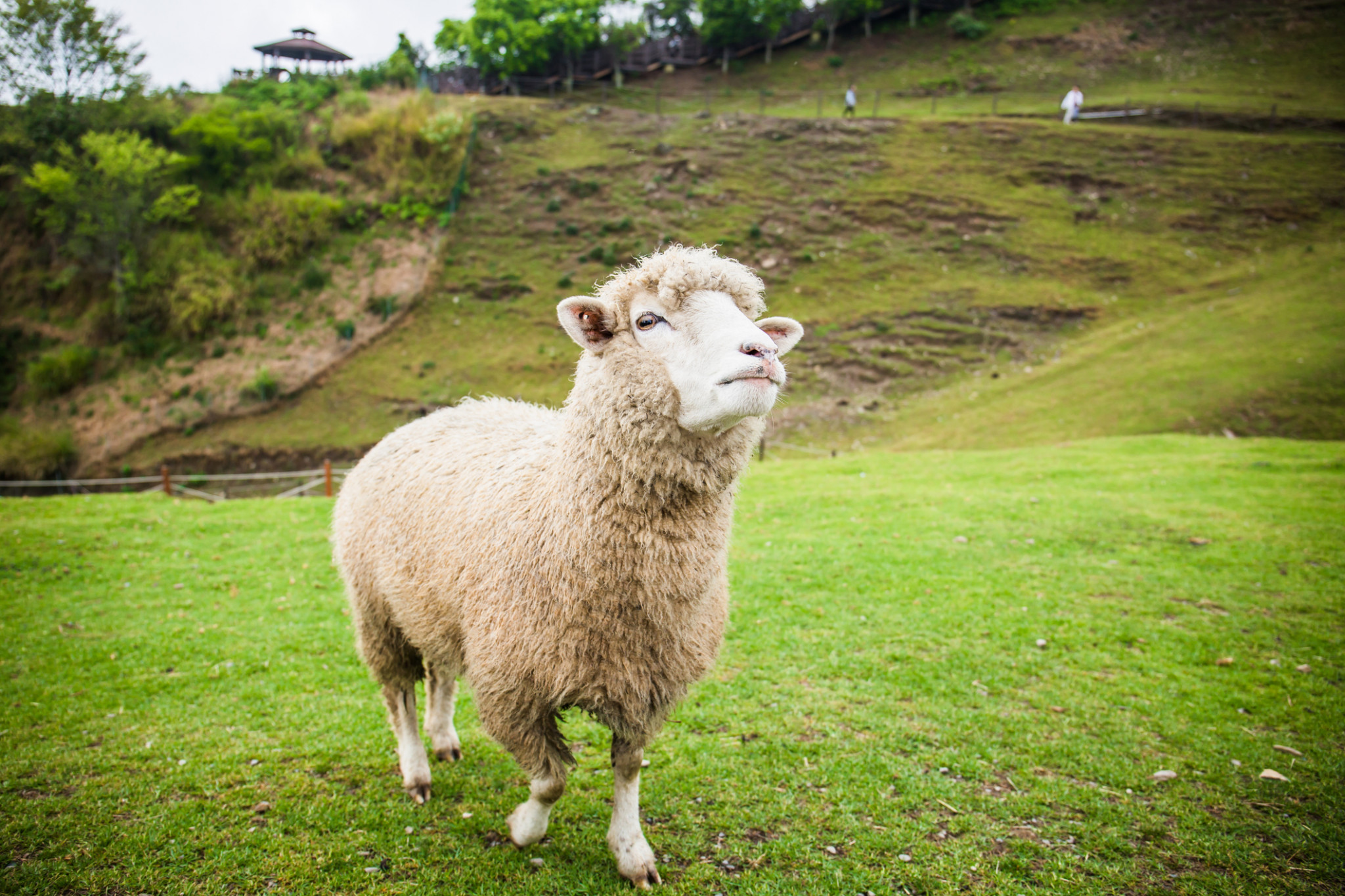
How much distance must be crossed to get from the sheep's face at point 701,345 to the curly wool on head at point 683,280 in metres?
0.03

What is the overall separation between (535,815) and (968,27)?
6581cm

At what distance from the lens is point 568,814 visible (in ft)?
14.5

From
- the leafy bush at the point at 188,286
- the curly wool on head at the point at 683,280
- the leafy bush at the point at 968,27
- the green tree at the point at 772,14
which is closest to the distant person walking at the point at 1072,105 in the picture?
the leafy bush at the point at 968,27

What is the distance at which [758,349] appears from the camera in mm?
2941

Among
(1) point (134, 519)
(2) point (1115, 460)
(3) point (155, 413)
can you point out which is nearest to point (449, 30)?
(3) point (155, 413)

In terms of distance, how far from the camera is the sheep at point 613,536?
3.22 m

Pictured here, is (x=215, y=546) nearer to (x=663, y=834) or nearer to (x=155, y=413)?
(x=663, y=834)

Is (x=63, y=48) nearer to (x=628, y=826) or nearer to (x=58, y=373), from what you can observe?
(x=58, y=373)

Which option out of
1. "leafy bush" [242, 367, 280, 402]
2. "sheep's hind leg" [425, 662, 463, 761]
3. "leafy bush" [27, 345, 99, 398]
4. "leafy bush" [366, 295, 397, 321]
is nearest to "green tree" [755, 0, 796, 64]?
"leafy bush" [366, 295, 397, 321]

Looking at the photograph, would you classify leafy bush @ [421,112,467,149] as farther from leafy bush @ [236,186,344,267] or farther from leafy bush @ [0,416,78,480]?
leafy bush @ [0,416,78,480]

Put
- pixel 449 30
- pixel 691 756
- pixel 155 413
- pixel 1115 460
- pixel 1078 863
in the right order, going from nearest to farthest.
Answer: pixel 1078 863 < pixel 691 756 < pixel 1115 460 < pixel 155 413 < pixel 449 30

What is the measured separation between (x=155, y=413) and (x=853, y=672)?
115ft

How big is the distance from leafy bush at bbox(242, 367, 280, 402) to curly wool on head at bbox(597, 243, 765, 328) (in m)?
32.7

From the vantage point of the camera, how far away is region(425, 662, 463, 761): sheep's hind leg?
5.06 metres
